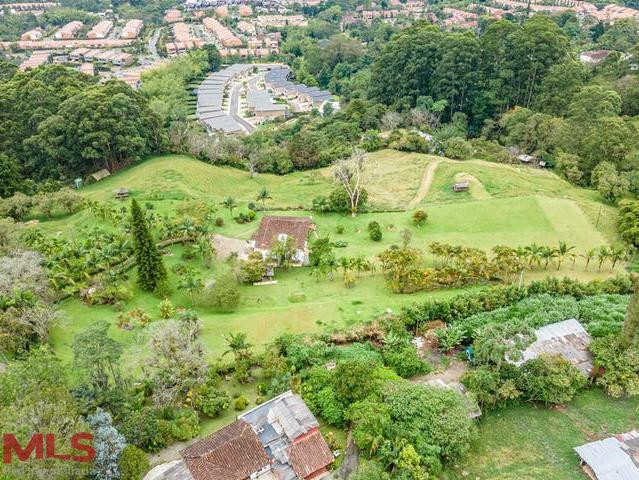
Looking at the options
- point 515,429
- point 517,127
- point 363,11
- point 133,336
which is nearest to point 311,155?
point 517,127

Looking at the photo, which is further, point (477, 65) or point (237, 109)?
point (237, 109)

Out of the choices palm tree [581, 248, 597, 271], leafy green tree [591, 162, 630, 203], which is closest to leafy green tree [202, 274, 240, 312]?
palm tree [581, 248, 597, 271]

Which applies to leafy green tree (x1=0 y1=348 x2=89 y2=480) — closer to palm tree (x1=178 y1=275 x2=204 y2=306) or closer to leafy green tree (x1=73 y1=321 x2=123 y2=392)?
leafy green tree (x1=73 y1=321 x2=123 y2=392)

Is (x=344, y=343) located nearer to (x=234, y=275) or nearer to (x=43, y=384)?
(x=234, y=275)

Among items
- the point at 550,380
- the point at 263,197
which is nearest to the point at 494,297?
the point at 550,380

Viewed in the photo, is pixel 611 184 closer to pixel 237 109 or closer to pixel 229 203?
pixel 229 203
